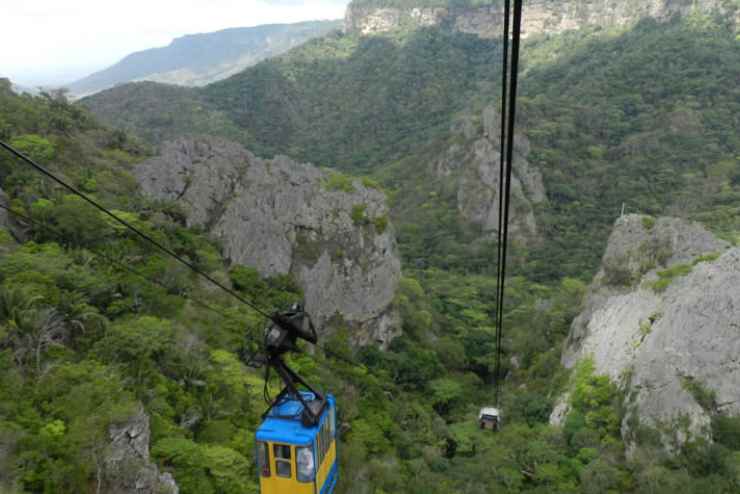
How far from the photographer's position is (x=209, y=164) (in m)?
40.8

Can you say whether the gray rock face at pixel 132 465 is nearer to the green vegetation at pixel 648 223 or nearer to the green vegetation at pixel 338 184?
the green vegetation at pixel 338 184

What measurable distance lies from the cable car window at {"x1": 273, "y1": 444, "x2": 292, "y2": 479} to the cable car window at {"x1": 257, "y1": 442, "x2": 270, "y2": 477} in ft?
0.54

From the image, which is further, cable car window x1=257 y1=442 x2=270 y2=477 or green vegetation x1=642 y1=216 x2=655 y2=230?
green vegetation x1=642 y1=216 x2=655 y2=230

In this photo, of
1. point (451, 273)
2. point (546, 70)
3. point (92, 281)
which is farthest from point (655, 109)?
A: point (92, 281)

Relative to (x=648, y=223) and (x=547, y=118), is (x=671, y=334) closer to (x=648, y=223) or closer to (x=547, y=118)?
(x=648, y=223)

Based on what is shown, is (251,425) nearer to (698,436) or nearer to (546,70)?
(698,436)

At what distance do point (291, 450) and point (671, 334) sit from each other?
84.2 feet

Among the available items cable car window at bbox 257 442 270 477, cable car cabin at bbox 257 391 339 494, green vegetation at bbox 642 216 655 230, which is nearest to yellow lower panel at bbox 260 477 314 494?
cable car cabin at bbox 257 391 339 494

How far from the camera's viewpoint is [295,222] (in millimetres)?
40250

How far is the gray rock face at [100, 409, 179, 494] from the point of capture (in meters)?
13.3

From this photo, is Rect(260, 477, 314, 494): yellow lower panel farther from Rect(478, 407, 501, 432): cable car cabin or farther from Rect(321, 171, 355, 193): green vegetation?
Rect(321, 171, 355, 193): green vegetation

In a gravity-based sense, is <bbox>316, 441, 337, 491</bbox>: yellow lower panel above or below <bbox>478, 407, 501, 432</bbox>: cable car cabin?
above

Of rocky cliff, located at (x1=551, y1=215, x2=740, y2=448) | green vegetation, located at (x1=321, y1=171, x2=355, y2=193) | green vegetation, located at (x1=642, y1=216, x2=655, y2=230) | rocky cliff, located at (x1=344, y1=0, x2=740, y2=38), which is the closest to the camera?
rocky cliff, located at (x1=551, y1=215, x2=740, y2=448)

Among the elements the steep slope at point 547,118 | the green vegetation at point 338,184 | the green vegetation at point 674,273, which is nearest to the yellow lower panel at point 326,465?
the green vegetation at point 674,273
